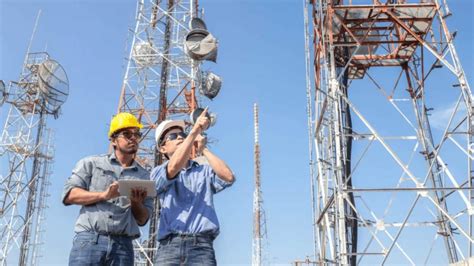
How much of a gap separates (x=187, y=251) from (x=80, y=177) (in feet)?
3.43

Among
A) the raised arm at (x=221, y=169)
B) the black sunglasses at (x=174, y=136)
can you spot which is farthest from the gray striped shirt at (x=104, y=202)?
the raised arm at (x=221, y=169)

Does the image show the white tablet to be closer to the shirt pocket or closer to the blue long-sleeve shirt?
the blue long-sleeve shirt

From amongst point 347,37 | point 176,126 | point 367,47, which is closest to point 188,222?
point 176,126

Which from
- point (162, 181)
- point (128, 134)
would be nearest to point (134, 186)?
point (162, 181)

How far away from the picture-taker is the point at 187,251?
330 cm

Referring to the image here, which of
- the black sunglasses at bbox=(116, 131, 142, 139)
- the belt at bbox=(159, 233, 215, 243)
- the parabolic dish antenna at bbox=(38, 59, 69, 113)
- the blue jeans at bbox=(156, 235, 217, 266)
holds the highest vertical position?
the parabolic dish antenna at bbox=(38, 59, 69, 113)

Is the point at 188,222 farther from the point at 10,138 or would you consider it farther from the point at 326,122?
→ the point at 10,138

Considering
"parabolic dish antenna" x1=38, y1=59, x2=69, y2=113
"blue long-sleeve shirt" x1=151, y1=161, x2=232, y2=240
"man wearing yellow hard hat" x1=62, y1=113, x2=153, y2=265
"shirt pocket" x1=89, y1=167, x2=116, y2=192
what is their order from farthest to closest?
"parabolic dish antenna" x1=38, y1=59, x2=69, y2=113 < "shirt pocket" x1=89, y1=167, x2=116, y2=192 < "man wearing yellow hard hat" x1=62, y1=113, x2=153, y2=265 < "blue long-sleeve shirt" x1=151, y1=161, x2=232, y2=240

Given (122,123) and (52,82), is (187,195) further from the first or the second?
(52,82)

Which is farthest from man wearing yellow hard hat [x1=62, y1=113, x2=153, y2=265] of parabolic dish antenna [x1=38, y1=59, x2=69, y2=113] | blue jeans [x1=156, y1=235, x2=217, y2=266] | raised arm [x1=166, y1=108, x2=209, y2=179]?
parabolic dish antenna [x1=38, y1=59, x2=69, y2=113]

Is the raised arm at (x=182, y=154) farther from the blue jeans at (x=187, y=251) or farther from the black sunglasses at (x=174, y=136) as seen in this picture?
the blue jeans at (x=187, y=251)

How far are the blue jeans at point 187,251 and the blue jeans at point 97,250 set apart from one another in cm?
36

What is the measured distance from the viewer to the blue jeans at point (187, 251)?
10.8 feet

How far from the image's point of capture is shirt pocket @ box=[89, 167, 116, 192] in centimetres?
376
